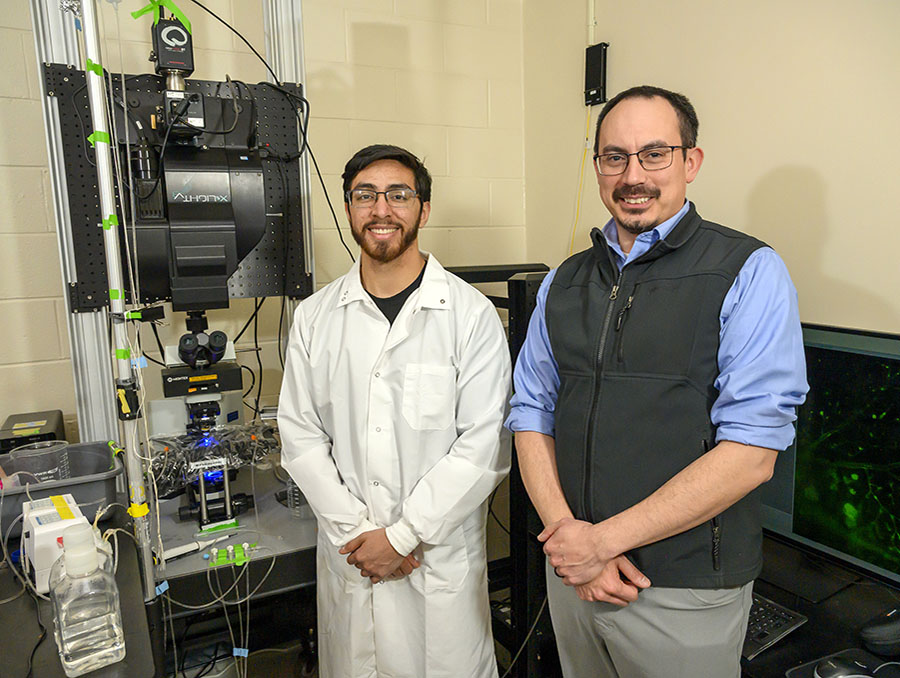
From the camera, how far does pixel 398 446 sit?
5.12ft

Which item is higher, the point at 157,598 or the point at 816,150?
the point at 816,150

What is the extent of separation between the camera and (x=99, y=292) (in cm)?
171

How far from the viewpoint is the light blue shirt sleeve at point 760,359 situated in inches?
41.4

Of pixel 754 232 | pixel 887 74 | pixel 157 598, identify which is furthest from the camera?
pixel 754 232

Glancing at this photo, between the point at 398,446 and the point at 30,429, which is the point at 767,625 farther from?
the point at 30,429

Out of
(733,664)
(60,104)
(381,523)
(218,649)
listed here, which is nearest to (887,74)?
(733,664)

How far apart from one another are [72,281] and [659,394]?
4.97 feet

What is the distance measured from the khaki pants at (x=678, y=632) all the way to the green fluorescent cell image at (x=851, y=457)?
324mm


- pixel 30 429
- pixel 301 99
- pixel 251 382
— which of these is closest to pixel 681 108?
pixel 301 99

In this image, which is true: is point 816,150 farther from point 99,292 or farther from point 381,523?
point 99,292

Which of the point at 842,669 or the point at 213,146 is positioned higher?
the point at 213,146

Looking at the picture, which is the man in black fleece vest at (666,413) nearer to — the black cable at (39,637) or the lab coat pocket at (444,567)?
the lab coat pocket at (444,567)

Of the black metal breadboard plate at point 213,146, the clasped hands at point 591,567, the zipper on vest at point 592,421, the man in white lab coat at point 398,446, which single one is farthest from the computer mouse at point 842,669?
the black metal breadboard plate at point 213,146

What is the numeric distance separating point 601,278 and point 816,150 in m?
0.70
